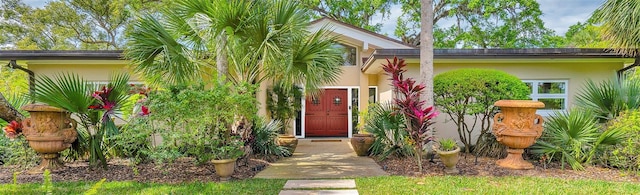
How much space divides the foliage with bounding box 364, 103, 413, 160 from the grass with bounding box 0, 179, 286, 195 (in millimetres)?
2867

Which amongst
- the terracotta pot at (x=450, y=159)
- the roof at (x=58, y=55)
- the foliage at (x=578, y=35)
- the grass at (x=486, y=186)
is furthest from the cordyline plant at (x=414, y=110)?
the foliage at (x=578, y=35)

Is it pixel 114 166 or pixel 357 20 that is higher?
pixel 357 20

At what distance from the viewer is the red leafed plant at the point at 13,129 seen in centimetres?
598

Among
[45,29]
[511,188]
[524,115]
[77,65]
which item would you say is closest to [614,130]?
[524,115]

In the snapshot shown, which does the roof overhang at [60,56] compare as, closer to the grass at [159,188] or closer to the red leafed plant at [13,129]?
the red leafed plant at [13,129]

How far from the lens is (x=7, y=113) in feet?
20.0

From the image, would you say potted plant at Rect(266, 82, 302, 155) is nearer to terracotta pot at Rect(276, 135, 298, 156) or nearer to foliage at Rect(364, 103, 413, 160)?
terracotta pot at Rect(276, 135, 298, 156)

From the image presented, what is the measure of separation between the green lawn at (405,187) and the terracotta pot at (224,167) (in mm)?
264

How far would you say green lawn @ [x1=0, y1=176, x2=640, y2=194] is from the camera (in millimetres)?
4852

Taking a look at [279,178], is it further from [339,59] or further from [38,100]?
[38,100]

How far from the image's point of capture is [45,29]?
20.2 metres

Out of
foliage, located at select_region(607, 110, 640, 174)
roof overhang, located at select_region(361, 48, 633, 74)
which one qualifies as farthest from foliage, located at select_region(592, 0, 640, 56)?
foliage, located at select_region(607, 110, 640, 174)

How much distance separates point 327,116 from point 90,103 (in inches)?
316

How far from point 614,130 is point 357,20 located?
16.2 metres
